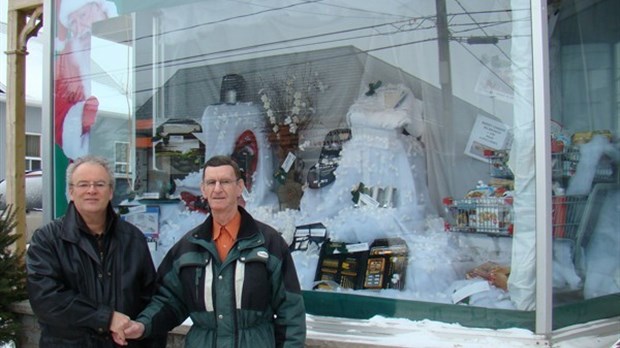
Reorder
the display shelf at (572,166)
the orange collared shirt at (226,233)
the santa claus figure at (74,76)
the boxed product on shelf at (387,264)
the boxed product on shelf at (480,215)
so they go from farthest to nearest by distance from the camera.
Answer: the santa claus figure at (74,76)
the boxed product on shelf at (387,264)
the display shelf at (572,166)
the boxed product on shelf at (480,215)
the orange collared shirt at (226,233)

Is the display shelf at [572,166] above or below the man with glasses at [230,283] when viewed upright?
above

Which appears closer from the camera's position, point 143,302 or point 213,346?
point 213,346

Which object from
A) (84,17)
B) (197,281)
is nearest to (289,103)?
(84,17)

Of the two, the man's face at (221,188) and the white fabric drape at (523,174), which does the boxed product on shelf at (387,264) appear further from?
the man's face at (221,188)

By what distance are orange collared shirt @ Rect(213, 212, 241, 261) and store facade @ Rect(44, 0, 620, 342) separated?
171 cm

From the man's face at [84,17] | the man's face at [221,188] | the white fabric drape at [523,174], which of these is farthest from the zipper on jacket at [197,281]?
the man's face at [84,17]

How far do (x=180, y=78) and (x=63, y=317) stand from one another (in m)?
3.25

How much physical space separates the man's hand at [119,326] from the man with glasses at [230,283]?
20 mm

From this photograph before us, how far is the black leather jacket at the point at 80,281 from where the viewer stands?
2.44 meters

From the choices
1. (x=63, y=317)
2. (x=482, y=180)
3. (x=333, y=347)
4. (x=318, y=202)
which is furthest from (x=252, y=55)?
(x=63, y=317)

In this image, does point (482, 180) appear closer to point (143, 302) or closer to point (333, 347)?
point (333, 347)

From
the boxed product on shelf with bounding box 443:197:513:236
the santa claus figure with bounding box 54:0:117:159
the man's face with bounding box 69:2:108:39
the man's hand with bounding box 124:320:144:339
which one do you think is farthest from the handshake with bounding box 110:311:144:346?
the man's face with bounding box 69:2:108:39

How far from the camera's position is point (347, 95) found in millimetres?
4898

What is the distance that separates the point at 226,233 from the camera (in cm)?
256
